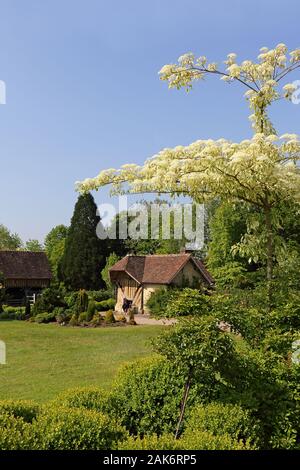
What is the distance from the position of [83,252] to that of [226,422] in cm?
4811

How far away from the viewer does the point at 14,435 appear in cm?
565

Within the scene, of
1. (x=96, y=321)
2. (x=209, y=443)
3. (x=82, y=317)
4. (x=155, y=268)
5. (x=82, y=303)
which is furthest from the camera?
(x=155, y=268)

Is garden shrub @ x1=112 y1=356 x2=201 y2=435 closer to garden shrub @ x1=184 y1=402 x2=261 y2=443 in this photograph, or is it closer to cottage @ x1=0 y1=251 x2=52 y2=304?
garden shrub @ x1=184 y1=402 x2=261 y2=443

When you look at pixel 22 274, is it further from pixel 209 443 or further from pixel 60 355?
pixel 209 443

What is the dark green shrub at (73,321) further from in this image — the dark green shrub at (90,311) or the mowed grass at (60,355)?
the mowed grass at (60,355)

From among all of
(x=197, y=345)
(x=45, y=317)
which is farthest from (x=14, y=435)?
(x=45, y=317)

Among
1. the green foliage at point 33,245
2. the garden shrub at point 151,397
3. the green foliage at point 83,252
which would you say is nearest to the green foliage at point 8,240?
the green foliage at point 33,245

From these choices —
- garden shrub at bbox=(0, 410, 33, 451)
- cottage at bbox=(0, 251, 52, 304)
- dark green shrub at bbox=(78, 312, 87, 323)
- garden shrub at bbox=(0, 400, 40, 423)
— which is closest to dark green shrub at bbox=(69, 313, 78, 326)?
dark green shrub at bbox=(78, 312, 87, 323)

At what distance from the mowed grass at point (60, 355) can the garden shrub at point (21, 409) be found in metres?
2.14

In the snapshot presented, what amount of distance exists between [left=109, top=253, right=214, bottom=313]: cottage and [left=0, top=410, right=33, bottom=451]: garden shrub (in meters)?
28.7

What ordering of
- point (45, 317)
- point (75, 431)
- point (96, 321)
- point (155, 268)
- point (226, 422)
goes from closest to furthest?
point (75, 431), point (226, 422), point (96, 321), point (45, 317), point (155, 268)

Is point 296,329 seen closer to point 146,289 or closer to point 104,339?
point 104,339

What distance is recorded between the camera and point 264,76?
8641mm
